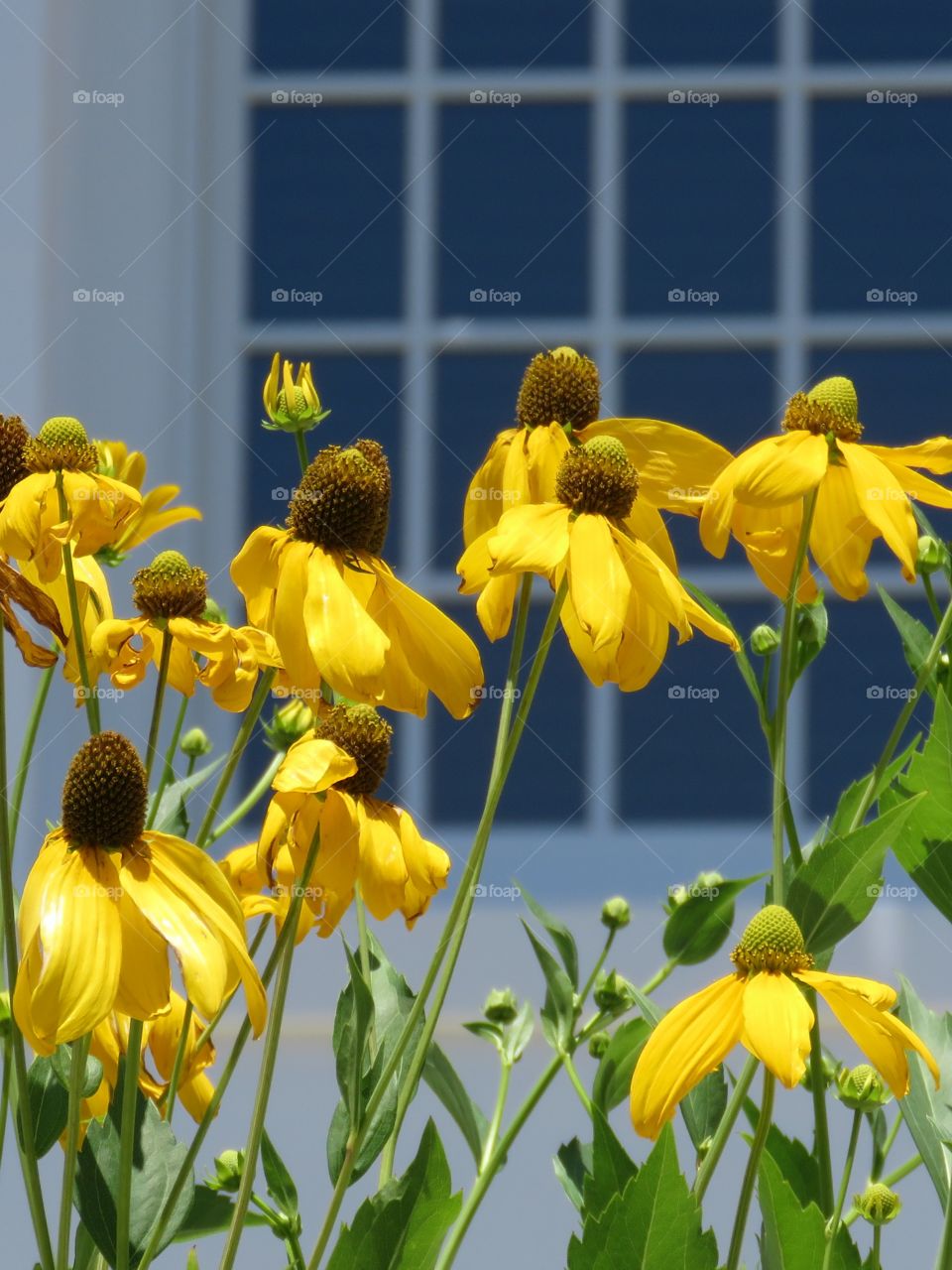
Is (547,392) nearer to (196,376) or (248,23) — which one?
(196,376)

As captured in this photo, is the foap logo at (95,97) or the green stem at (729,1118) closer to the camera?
the green stem at (729,1118)

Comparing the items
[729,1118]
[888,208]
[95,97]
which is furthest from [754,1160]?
[888,208]

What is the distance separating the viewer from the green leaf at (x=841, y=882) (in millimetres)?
455

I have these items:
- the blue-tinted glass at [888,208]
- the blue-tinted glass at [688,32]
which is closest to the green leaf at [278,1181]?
the blue-tinted glass at [888,208]

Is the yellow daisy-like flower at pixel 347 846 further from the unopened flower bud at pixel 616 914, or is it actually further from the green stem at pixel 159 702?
the unopened flower bud at pixel 616 914

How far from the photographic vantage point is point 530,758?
167 centimetres

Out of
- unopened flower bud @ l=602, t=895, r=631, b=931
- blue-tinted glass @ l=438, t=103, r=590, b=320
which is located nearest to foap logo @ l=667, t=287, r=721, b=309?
blue-tinted glass @ l=438, t=103, r=590, b=320

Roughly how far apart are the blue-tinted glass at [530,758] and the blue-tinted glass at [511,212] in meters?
0.35

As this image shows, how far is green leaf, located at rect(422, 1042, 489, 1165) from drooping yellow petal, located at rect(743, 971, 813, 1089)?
0.59ft

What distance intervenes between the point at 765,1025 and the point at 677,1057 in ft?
0.09

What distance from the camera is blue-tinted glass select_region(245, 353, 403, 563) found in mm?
1733

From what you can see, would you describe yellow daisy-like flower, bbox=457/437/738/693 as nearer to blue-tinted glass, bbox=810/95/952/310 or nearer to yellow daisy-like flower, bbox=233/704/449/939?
yellow daisy-like flower, bbox=233/704/449/939

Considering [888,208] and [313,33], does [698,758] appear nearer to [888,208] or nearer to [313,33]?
[888,208]

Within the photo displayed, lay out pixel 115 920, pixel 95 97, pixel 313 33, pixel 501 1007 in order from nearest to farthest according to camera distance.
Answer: pixel 115 920 < pixel 501 1007 < pixel 95 97 < pixel 313 33
